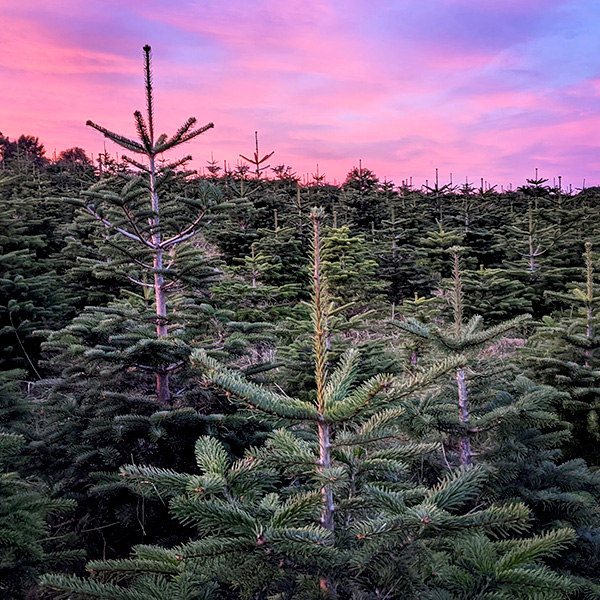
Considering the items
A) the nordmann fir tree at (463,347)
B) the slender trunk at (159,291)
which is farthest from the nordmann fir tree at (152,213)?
the nordmann fir tree at (463,347)

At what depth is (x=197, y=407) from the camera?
4355mm

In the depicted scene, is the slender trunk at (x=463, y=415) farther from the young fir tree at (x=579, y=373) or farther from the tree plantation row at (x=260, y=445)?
the young fir tree at (x=579, y=373)

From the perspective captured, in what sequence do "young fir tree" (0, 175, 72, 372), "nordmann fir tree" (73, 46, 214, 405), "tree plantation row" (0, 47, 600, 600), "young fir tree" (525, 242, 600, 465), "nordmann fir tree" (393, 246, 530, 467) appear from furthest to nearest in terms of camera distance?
"young fir tree" (0, 175, 72, 372) < "young fir tree" (525, 242, 600, 465) < "nordmann fir tree" (73, 46, 214, 405) < "nordmann fir tree" (393, 246, 530, 467) < "tree plantation row" (0, 47, 600, 600)

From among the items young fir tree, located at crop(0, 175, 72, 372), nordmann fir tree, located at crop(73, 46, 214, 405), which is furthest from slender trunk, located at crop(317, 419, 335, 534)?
young fir tree, located at crop(0, 175, 72, 372)

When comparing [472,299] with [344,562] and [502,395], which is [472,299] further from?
[344,562]

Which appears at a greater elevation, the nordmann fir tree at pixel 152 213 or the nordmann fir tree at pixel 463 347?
the nordmann fir tree at pixel 152 213

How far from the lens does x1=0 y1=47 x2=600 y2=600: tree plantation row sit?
1.51 m

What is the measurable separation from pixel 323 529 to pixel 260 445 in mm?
2787

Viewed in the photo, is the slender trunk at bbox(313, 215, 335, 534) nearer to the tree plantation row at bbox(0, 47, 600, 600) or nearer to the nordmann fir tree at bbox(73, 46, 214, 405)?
the tree plantation row at bbox(0, 47, 600, 600)

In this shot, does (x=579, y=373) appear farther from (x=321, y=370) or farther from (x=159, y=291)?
(x=321, y=370)

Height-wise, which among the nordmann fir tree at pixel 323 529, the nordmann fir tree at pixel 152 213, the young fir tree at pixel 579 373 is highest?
the nordmann fir tree at pixel 152 213

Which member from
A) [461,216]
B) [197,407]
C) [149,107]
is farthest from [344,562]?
[461,216]

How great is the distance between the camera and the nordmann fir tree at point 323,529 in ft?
4.59

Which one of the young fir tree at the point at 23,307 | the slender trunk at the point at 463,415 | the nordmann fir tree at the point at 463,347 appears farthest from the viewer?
the young fir tree at the point at 23,307
